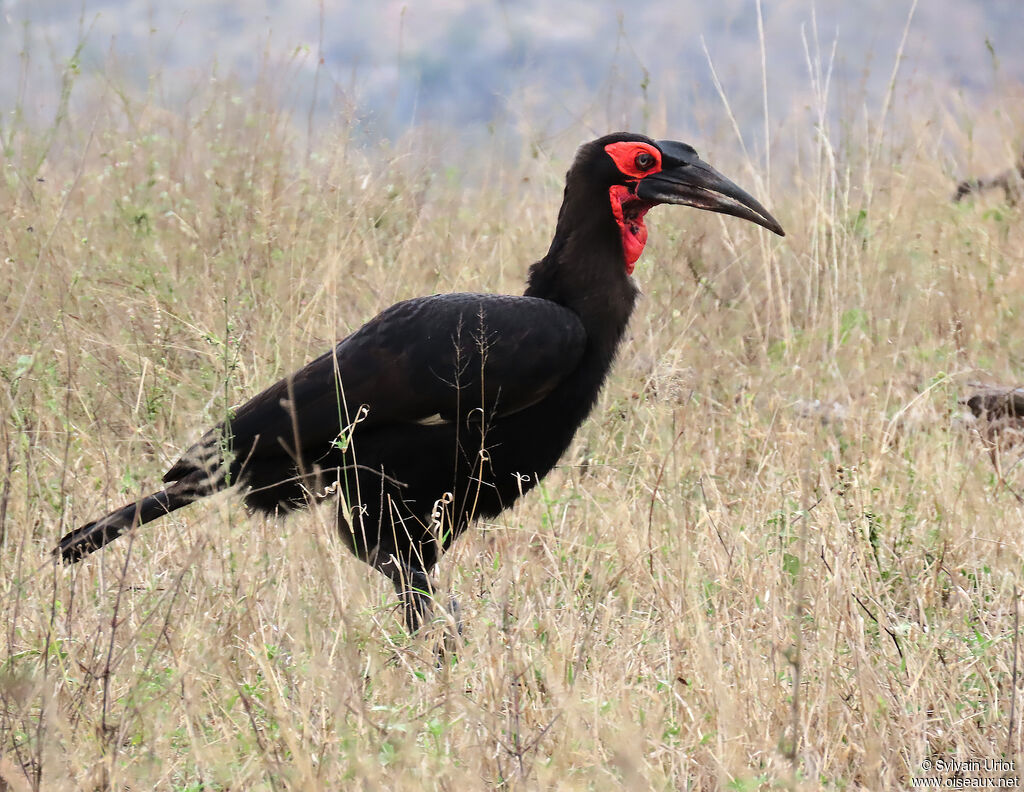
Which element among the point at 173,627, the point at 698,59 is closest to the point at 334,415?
the point at 173,627

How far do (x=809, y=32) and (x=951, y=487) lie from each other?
3.21 metres

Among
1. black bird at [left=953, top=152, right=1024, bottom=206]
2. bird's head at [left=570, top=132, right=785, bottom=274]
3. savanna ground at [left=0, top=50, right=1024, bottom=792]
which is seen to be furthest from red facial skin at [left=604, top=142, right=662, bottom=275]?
black bird at [left=953, top=152, right=1024, bottom=206]

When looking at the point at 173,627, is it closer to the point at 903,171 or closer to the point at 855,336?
the point at 855,336

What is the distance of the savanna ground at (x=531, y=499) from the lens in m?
2.40

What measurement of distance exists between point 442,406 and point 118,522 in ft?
2.92

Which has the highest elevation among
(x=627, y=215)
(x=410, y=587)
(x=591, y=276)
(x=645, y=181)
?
(x=645, y=181)

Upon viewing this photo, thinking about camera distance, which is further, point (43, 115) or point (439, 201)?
point (439, 201)

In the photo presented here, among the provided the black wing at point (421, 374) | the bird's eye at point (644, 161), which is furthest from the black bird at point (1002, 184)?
the black wing at point (421, 374)

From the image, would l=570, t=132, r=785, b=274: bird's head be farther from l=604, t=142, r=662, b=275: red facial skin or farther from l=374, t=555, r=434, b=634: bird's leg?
l=374, t=555, r=434, b=634: bird's leg

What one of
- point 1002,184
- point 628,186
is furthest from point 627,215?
point 1002,184

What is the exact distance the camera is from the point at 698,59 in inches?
259

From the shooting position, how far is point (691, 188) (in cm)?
368

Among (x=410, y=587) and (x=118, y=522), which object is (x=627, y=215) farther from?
(x=118, y=522)

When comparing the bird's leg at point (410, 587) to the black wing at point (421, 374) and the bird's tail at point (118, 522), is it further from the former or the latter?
the bird's tail at point (118, 522)
